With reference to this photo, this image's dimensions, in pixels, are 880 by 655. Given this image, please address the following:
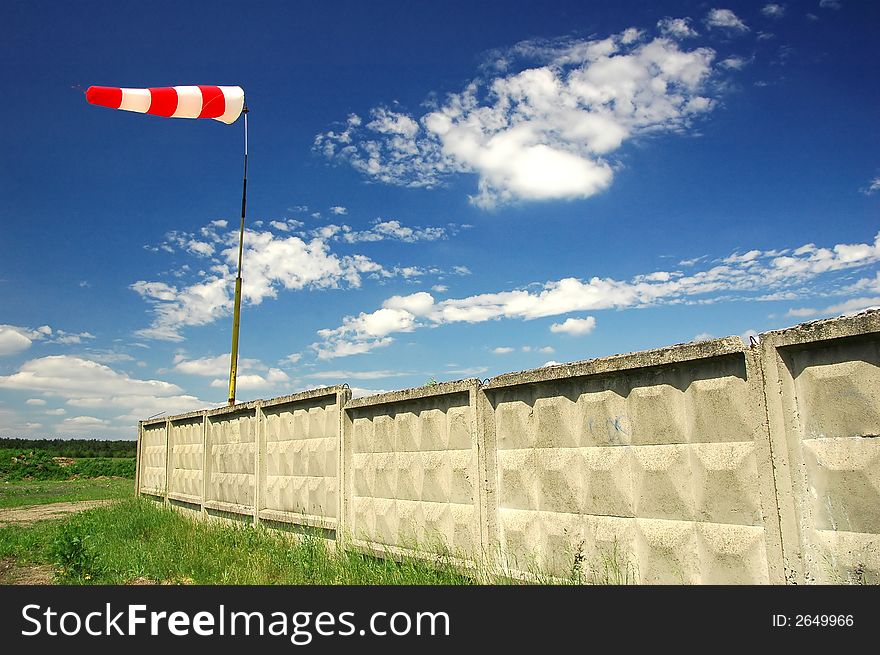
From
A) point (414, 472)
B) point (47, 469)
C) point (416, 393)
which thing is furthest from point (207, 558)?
point (47, 469)

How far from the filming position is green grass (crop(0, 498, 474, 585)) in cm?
636

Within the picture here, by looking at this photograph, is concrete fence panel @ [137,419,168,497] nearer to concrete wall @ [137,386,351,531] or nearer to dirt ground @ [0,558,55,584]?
concrete wall @ [137,386,351,531]

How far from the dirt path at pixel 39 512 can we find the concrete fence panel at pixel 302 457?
8934 millimetres

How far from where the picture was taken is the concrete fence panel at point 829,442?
340 cm

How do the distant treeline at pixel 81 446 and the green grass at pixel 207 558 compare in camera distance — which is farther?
the distant treeline at pixel 81 446

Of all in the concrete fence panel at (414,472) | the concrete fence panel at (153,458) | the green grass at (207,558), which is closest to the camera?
the concrete fence panel at (414,472)

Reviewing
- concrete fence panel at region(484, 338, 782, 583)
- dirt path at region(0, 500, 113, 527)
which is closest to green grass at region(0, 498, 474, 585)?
concrete fence panel at region(484, 338, 782, 583)

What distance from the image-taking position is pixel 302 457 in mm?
8586

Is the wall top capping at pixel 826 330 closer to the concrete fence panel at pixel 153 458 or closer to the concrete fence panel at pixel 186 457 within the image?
the concrete fence panel at pixel 186 457

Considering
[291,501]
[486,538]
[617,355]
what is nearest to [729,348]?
[617,355]

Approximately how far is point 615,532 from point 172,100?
41.1ft

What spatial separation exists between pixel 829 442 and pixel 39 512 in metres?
19.1

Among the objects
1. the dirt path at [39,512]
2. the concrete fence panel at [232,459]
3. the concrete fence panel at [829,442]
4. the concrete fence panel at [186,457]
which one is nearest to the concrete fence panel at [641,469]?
the concrete fence panel at [829,442]

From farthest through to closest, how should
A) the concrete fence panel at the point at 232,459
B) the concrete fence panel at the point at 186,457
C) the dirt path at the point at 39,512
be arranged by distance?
the dirt path at the point at 39,512 → the concrete fence panel at the point at 186,457 → the concrete fence panel at the point at 232,459
